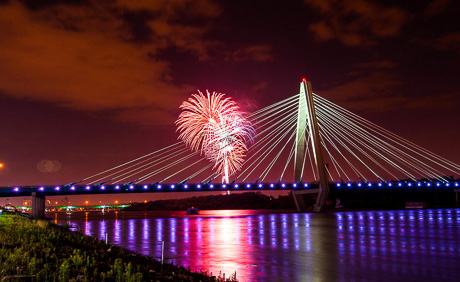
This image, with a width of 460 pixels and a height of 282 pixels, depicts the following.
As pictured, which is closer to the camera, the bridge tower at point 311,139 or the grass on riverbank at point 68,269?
the grass on riverbank at point 68,269

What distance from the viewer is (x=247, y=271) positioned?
1633cm

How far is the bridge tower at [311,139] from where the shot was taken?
260 feet

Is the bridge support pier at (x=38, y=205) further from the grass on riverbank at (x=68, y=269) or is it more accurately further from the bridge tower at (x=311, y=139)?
the grass on riverbank at (x=68, y=269)

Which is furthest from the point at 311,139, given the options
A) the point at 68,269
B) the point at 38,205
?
the point at 68,269

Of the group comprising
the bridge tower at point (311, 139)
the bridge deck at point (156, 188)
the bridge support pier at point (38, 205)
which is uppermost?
the bridge tower at point (311, 139)

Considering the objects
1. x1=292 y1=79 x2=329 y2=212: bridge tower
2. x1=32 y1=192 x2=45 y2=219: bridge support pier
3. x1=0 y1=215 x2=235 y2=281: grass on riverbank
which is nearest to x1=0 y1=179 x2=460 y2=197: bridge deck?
x1=32 y1=192 x2=45 y2=219: bridge support pier

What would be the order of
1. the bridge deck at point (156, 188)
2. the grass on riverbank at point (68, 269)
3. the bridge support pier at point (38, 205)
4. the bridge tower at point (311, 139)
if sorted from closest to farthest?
the grass on riverbank at point (68, 269) → the bridge tower at point (311, 139) → the bridge support pier at point (38, 205) → the bridge deck at point (156, 188)

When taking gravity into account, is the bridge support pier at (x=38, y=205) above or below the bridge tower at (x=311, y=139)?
below

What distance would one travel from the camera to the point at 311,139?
262ft

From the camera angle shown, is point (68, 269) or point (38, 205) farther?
point (38, 205)

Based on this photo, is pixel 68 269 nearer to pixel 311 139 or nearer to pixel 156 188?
pixel 311 139

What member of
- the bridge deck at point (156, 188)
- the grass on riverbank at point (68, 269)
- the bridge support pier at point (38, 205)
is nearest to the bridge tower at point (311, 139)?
the bridge deck at point (156, 188)

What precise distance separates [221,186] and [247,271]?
7630 cm

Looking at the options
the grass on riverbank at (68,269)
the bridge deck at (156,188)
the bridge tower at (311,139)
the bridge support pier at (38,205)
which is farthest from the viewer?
the bridge deck at (156,188)
